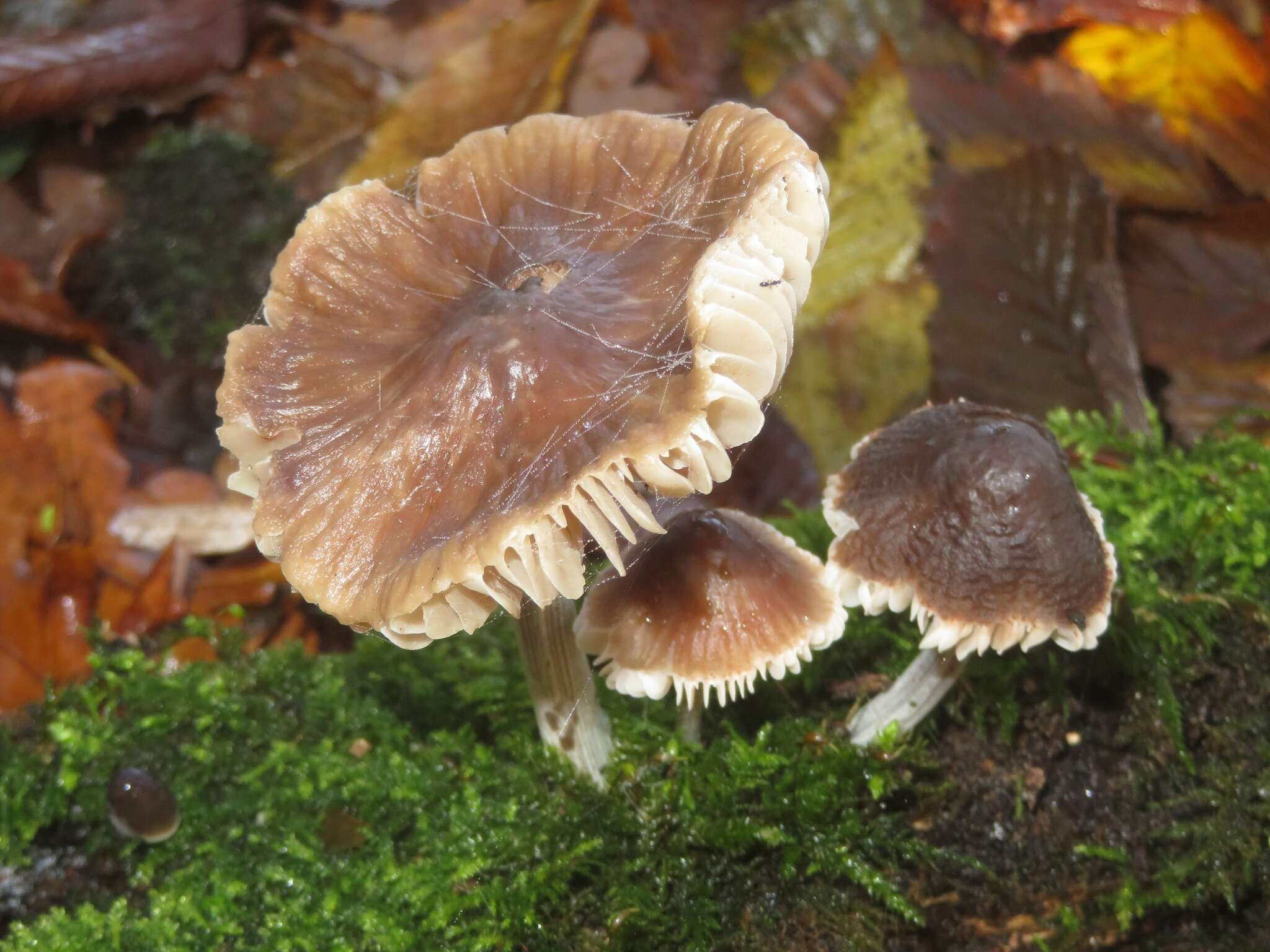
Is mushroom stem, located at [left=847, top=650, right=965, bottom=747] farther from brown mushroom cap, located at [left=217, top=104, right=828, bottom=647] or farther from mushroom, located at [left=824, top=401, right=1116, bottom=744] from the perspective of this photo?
brown mushroom cap, located at [left=217, top=104, right=828, bottom=647]

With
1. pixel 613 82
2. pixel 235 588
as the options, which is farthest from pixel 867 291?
pixel 235 588

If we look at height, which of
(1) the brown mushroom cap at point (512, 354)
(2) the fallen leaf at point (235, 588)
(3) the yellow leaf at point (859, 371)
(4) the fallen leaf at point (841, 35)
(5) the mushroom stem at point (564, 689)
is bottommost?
(2) the fallen leaf at point (235, 588)

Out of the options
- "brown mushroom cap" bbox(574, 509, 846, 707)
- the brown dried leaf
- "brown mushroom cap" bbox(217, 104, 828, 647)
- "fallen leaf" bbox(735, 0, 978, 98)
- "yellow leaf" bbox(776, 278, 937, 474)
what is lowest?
"yellow leaf" bbox(776, 278, 937, 474)

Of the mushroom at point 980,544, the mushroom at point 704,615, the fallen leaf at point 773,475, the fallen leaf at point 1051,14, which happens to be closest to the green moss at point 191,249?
the fallen leaf at point 773,475

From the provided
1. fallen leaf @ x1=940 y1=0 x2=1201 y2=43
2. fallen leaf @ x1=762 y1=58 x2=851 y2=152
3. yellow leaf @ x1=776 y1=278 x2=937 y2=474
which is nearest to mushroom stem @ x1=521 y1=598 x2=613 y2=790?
yellow leaf @ x1=776 y1=278 x2=937 y2=474

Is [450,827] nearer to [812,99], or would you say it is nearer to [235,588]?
[235,588]

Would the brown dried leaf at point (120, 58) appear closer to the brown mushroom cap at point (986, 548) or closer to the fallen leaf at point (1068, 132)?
the fallen leaf at point (1068, 132)

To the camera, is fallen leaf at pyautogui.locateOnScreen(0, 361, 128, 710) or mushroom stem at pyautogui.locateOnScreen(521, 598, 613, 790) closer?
mushroom stem at pyautogui.locateOnScreen(521, 598, 613, 790)

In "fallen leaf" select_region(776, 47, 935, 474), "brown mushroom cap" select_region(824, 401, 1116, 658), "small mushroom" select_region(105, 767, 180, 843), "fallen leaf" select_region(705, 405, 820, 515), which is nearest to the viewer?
"brown mushroom cap" select_region(824, 401, 1116, 658)
